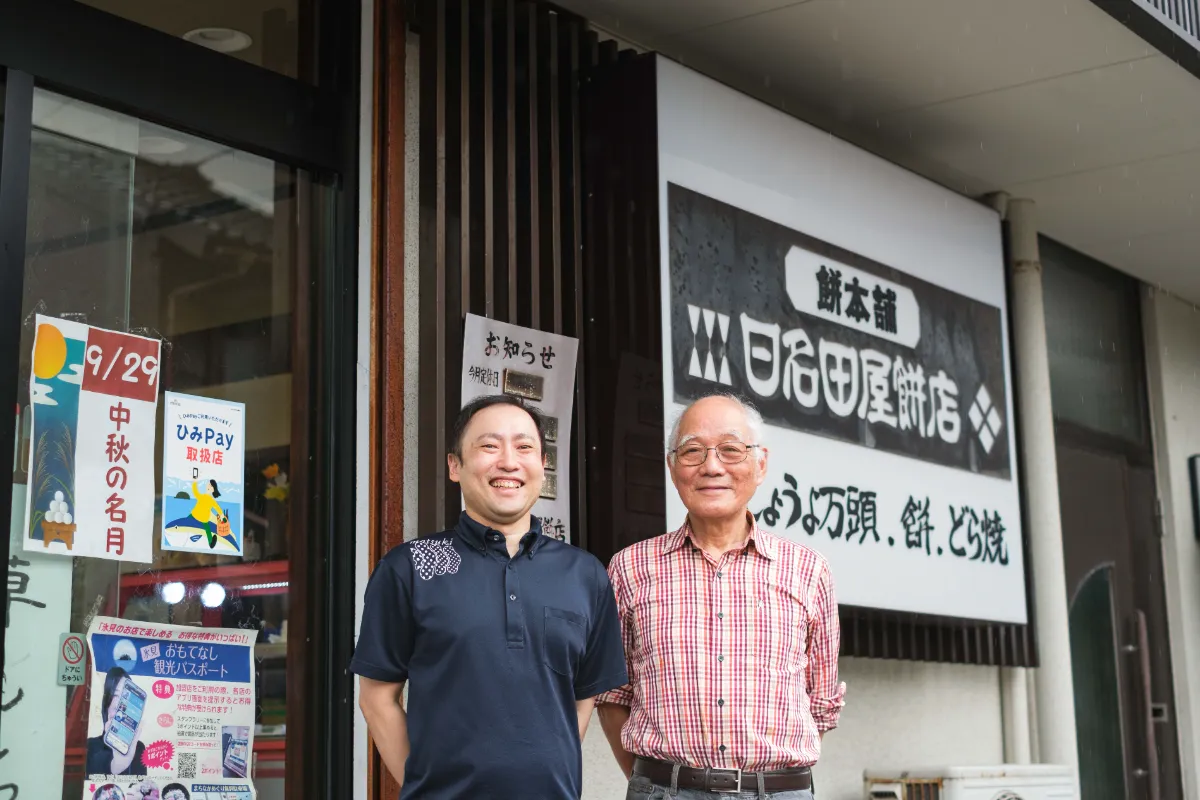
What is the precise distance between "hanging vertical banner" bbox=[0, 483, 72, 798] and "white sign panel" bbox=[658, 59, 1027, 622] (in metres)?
1.84

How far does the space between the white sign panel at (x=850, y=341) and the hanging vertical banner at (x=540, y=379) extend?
0.32 metres

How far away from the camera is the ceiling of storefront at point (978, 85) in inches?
194

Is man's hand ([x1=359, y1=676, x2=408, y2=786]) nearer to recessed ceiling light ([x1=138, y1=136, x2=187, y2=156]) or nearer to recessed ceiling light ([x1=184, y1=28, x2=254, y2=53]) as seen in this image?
recessed ceiling light ([x1=138, y1=136, x2=187, y2=156])

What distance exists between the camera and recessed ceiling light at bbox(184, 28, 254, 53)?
3.77 m

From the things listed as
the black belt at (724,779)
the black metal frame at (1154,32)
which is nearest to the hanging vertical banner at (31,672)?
the black belt at (724,779)

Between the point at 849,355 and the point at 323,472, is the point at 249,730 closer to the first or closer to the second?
the point at 323,472

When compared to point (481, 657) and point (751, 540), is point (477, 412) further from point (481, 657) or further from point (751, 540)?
point (751, 540)

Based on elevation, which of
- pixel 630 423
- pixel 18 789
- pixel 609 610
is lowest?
pixel 18 789

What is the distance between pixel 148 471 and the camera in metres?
3.46

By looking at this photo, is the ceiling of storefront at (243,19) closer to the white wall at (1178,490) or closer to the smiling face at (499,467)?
the smiling face at (499,467)

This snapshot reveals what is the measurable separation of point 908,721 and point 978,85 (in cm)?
253

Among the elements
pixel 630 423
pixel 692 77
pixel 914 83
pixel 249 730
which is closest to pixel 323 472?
pixel 249 730

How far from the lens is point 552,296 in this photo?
4.49 metres

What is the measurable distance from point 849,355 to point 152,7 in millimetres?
2770
